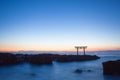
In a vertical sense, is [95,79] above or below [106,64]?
below

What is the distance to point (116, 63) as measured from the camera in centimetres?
3869

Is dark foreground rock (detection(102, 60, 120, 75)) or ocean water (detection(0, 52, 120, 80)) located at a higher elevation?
dark foreground rock (detection(102, 60, 120, 75))

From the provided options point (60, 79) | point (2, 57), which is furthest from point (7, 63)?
point (60, 79)

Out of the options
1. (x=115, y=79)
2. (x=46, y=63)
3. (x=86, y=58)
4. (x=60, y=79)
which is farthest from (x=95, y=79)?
(x=86, y=58)

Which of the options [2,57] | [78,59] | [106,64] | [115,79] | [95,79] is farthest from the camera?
[78,59]

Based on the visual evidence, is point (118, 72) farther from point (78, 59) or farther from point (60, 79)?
point (78, 59)

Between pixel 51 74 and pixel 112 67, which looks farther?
pixel 51 74

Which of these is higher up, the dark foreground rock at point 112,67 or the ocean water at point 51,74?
the dark foreground rock at point 112,67

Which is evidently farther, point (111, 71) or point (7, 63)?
point (7, 63)

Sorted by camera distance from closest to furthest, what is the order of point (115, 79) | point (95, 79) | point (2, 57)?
point (115, 79) → point (95, 79) → point (2, 57)

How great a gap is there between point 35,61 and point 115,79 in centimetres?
5834

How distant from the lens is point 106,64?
40000 mm

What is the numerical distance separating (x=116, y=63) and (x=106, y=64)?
2.30m

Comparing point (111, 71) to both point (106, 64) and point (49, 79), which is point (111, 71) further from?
point (49, 79)
